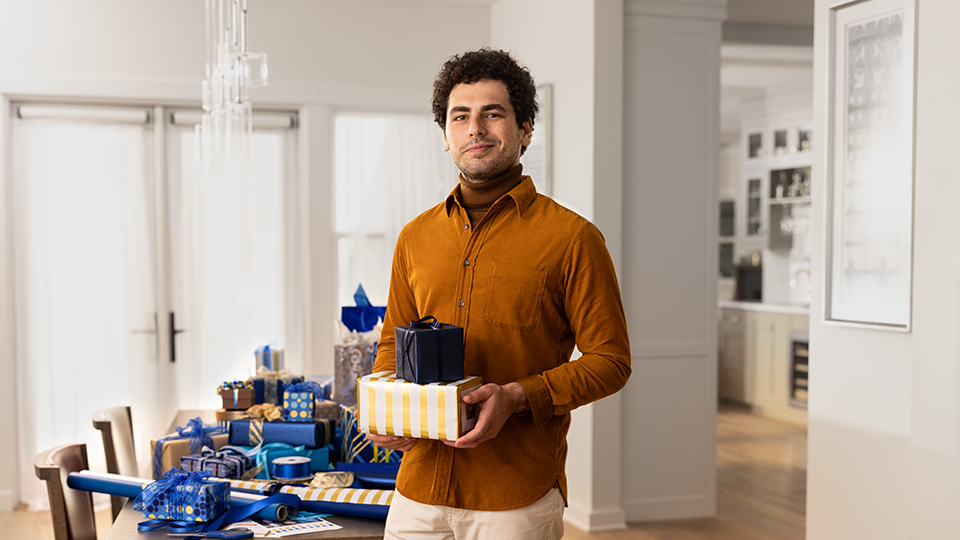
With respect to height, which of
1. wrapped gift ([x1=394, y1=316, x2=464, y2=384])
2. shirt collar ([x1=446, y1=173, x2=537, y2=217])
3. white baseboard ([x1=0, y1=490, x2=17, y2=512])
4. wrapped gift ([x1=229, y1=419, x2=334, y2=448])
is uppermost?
shirt collar ([x1=446, y1=173, x2=537, y2=217])

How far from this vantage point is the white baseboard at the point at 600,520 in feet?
14.1

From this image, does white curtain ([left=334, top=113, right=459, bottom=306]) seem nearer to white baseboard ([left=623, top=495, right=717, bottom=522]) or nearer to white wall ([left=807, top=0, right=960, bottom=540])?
white baseboard ([left=623, top=495, right=717, bottom=522])

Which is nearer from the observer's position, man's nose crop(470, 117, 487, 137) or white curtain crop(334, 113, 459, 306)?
man's nose crop(470, 117, 487, 137)

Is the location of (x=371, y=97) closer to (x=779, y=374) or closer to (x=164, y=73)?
(x=164, y=73)

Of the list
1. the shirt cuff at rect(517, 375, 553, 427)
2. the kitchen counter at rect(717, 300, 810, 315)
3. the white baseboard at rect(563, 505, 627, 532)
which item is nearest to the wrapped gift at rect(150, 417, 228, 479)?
the shirt cuff at rect(517, 375, 553, 427)

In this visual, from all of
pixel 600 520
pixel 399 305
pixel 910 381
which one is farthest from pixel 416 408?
pixel 600 520

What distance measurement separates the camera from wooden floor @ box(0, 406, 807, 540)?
4.27 m

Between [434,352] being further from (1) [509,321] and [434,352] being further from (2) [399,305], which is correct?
(2) [399,305]

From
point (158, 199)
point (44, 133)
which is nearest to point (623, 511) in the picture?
point (158, 199)

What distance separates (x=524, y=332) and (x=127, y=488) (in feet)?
4.08

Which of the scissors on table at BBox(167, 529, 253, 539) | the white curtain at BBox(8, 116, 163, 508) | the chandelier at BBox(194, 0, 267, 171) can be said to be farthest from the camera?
the white curtain at BBox(8, 116, 163, 508)

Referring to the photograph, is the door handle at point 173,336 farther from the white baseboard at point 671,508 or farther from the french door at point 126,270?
the white baseboard at point 671,508

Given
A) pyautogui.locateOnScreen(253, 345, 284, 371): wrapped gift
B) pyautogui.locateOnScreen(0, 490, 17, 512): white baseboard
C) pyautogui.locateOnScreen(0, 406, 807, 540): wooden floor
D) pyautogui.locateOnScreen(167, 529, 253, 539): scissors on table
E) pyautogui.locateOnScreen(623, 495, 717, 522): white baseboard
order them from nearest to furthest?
pyautogui.locateOnScreen(167, 529, 253, 539): scissors on table, pyautogui.locateOnScreen(253, 345, 284, 371): wrapped gift, pyautogui.locateOnScreen(0, 406, 807, 540): wooden floor, pyautogui.locateOnScreen(623, 495, 717, 522): white baseboard, pyautogui.locateOnScreen(0, 490, 17, 512): white baseboard

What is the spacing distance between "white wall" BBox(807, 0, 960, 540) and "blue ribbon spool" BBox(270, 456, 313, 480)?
181cm
